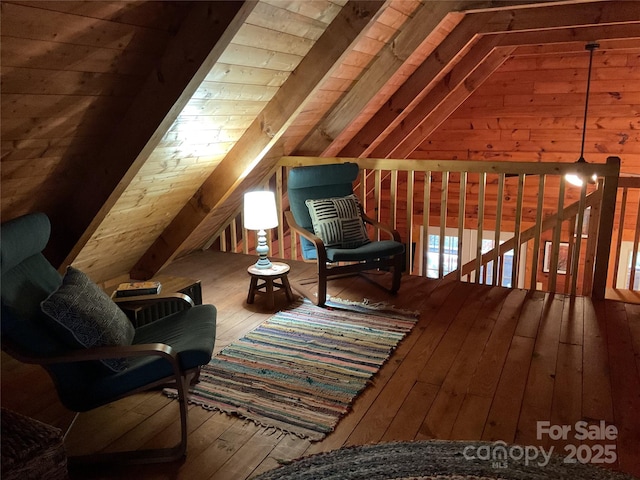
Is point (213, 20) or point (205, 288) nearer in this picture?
point (213, 20)

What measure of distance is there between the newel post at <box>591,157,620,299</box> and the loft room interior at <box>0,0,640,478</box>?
1 centimetres

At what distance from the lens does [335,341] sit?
309 centimetres

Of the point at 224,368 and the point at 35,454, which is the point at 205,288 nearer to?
the point at 224,368

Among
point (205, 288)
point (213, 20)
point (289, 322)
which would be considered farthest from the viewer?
point (205, 288)

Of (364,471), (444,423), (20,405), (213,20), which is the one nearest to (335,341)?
(444,423)

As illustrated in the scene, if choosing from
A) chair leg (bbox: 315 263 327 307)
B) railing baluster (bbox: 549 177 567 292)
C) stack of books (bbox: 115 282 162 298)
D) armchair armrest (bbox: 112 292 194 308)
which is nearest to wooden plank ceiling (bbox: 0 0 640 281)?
stack of books (bbox: 115 282 162 298)

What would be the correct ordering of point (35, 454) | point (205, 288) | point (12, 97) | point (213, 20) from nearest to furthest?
point (35, 454) < point (12, 97) < point (213, 20) < point (205, 288)

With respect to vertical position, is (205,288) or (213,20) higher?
(213,20)

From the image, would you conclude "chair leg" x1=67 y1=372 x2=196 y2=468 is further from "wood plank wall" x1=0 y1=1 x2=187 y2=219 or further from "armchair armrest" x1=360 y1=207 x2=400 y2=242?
"armchair armrest" x1=360 y1=207 x2=400 y2=242

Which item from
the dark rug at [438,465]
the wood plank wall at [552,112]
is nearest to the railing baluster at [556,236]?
the dark rug at [438,465]

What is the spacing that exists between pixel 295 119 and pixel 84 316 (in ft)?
8.27

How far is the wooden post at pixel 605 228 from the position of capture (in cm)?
350

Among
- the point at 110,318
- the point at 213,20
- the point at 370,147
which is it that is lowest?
the point at 110,318

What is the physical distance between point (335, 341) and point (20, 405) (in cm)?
163
